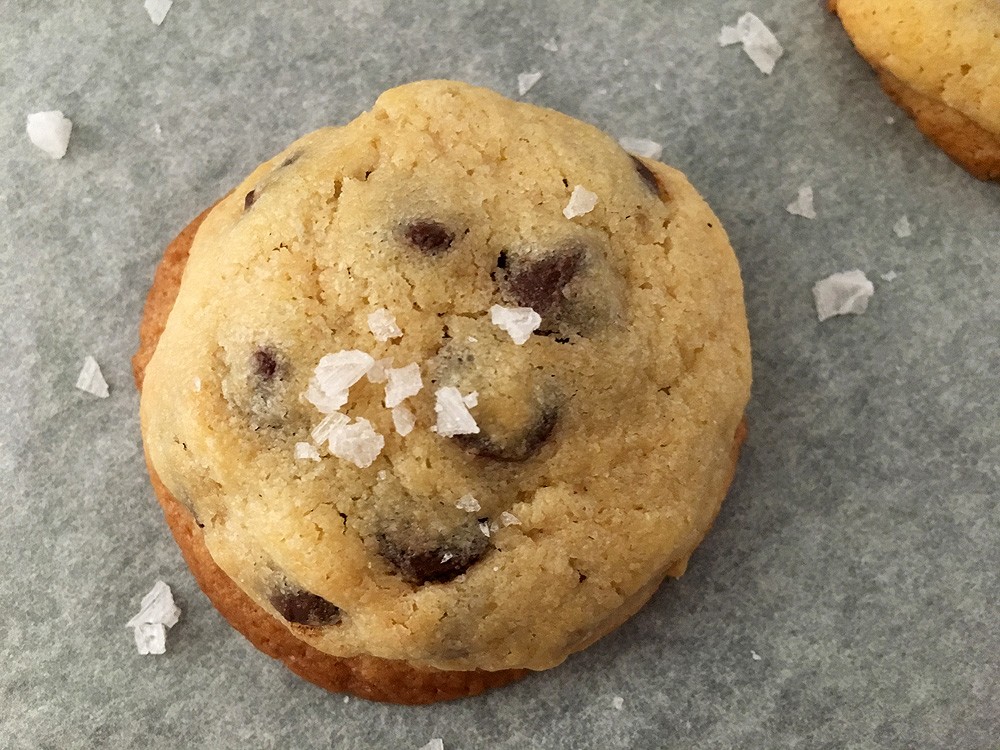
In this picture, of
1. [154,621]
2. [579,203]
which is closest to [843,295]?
[579,203]

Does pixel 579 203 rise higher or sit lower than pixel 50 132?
lower

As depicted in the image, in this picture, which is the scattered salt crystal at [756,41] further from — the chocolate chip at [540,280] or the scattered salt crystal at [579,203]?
the chocolate chip at [540,280]

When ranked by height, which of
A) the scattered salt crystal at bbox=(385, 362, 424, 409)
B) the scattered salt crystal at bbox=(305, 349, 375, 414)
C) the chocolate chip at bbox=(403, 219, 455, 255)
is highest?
the chocolate chip at bbox=(403, 219, 455, 255)

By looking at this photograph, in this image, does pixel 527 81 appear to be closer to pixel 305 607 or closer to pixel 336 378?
pixel 336 378

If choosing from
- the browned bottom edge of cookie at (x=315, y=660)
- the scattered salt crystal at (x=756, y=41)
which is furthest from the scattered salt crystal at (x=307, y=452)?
the scattered salt crystal at (x=756, y=41)

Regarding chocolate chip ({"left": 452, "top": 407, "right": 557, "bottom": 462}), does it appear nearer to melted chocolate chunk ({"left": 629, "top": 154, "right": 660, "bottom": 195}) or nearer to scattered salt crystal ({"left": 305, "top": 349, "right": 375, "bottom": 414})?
scattered salt crystal ({"left": 305, "top": 349, "right": 375, "bottom": 414})

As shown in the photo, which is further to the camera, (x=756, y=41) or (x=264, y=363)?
(x=756, y=41)

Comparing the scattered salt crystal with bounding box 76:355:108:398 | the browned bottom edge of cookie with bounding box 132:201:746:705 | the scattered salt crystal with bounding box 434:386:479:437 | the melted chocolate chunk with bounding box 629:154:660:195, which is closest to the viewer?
the scattered salt crystal with bounding box 434:386:479:437

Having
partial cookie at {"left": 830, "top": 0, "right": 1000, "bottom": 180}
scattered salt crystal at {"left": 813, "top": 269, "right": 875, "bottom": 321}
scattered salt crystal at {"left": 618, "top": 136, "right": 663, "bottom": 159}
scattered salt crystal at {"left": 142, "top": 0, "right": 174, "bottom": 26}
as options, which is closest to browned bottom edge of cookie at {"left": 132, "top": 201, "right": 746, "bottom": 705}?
scattered salt crystal at {"left": 813, "top": 269, "right": 875, "bottom": 321}
